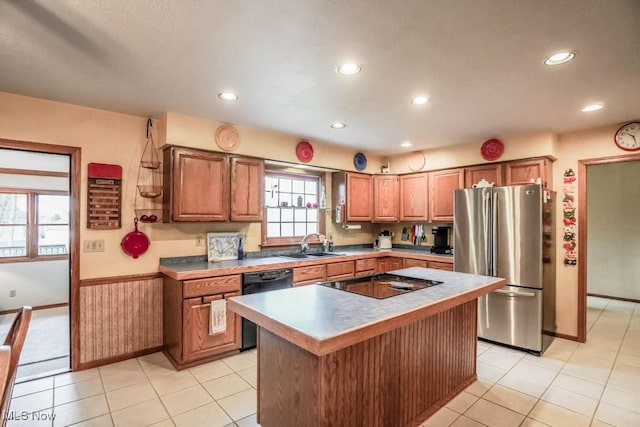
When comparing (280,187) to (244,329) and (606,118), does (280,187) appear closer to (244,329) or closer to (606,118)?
(244,329)

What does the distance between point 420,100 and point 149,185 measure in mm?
2778

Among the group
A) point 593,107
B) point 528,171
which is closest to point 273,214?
point 528,171

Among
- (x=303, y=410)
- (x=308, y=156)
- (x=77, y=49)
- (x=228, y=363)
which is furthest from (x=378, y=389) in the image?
(x=308, y=156)

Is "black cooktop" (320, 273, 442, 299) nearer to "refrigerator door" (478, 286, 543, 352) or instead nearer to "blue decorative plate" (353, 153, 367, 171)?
"refrigerator door" (478, 286, 543, 352)

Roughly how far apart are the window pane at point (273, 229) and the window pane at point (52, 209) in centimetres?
344

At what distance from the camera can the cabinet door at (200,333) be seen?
2904 mm

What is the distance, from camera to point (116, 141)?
3.13 meters

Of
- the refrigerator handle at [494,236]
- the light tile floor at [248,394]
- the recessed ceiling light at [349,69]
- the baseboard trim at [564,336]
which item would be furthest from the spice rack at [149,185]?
the baseboard trim at [564,336]

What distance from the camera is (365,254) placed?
4445 millimetres

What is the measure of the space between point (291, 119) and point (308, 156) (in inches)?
37.8

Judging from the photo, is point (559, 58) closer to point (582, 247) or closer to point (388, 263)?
point (582, 247)

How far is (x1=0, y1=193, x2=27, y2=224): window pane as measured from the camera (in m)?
4.82

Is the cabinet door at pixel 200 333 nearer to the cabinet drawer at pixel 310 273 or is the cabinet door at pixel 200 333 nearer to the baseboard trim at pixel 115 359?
the baseboard trim at pixel 115 359

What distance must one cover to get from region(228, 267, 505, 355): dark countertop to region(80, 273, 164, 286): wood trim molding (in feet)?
5.93
